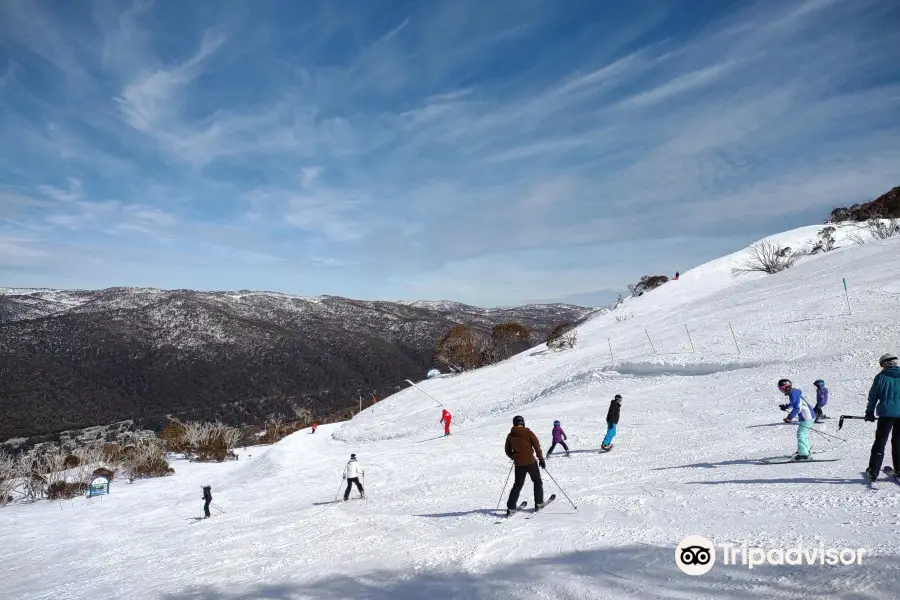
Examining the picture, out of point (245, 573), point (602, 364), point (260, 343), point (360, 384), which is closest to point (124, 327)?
point (260, 343)

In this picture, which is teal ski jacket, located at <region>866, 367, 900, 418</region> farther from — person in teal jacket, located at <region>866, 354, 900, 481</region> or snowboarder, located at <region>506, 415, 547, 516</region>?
snowboarder, located at <region>506, 415, 547, 516</region>

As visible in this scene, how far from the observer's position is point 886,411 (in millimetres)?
7016

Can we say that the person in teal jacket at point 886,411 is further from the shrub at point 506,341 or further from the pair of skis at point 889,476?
the shrub at point 506,341

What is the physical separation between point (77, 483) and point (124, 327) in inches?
2857

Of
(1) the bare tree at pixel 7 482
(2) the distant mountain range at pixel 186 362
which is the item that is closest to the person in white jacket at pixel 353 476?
(1) the bare tree at pixel 7 482

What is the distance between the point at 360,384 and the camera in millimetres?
85688

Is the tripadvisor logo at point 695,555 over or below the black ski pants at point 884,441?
below

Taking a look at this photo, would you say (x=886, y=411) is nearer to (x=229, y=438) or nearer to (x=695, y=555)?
(x=695, y=555)

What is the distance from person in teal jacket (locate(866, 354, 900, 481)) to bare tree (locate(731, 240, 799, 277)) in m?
38.9

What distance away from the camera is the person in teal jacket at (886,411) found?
699 centimetres

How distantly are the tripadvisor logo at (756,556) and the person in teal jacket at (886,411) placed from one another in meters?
2.74

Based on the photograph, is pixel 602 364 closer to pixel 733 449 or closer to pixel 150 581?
pixel 733 449

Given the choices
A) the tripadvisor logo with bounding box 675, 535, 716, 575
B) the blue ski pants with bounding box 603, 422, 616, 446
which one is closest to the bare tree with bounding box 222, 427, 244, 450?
the blue ski pants with bounding box 603, 422, 616, 446

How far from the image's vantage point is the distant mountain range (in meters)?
66.2
